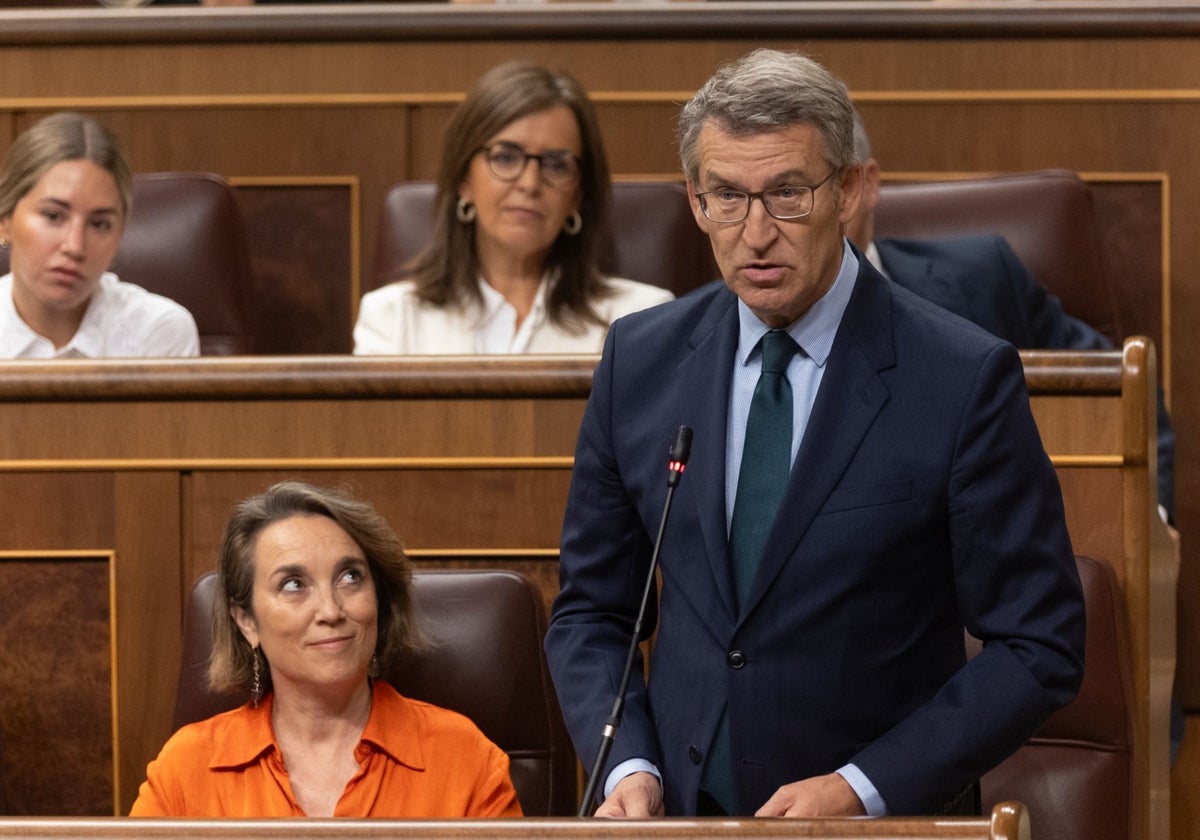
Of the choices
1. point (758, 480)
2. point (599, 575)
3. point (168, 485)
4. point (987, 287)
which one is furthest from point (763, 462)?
point (987, 287)

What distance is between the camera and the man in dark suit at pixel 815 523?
0.88 m

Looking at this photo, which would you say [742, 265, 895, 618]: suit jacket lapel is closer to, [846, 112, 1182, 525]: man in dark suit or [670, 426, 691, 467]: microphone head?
[670, 426, 691, 467]: microphone head

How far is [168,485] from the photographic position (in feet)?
4.56

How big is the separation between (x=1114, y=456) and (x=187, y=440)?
29.0 inches

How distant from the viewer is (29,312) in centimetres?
181

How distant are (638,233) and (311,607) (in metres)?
0.80

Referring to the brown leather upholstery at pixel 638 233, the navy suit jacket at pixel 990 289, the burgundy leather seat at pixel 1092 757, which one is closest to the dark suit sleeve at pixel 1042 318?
the navy suit jacket at pixel 990 289

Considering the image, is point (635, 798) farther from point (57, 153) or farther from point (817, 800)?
point (57, 153)

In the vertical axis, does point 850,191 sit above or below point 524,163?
below

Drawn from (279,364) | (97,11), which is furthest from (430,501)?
(97,11)

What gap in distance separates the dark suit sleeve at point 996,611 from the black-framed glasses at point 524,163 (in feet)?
3.20

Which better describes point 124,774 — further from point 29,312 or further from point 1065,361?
point 1065,361

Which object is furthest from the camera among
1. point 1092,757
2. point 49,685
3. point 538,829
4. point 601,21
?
point 601,21

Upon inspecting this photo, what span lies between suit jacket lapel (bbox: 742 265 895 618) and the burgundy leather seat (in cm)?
40
